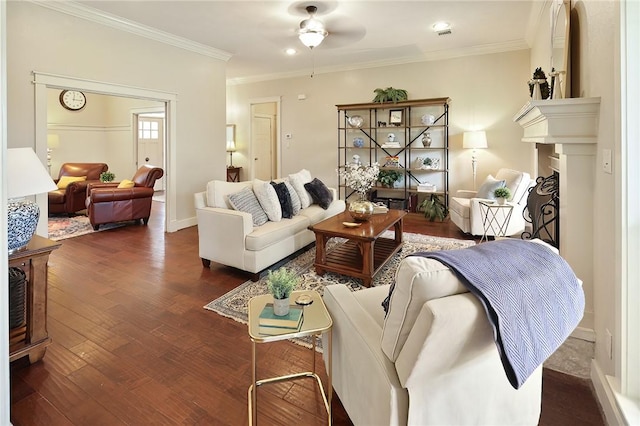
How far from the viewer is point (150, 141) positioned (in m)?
9.51

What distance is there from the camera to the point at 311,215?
4301mm

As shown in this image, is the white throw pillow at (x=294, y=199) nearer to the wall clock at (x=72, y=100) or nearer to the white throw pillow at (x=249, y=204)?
the white throw pillow at (x=249, y=204)

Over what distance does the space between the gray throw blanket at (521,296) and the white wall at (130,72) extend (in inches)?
178

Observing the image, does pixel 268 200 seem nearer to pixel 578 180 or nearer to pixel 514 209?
pixel 578 180

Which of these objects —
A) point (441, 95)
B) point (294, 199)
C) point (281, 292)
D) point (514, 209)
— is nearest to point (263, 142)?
point (441, 95)

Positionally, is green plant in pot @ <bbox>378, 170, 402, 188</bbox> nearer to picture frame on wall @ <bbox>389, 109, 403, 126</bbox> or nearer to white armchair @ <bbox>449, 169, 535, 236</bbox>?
picture frame on wall @ <bbox>389, 109, 403, 126</bbox>

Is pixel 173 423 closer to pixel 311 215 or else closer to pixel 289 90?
pixel 311 215

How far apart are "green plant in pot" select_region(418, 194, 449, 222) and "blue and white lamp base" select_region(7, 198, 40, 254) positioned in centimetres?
532

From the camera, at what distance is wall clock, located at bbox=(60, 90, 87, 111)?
822 cm

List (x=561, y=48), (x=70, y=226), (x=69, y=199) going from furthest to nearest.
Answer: (x=69, y=199), (x=70, y=226), (x=561, y=48)

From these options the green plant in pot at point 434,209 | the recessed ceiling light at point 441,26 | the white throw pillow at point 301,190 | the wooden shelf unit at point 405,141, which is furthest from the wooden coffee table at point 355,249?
the recessed ceiling light at point 441,26

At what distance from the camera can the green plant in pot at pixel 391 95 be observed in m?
6.32

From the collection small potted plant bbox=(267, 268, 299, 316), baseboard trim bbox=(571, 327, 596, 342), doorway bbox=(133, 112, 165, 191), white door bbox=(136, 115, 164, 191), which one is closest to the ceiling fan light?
small potted plant bbox=(267, 268, 299, 316)

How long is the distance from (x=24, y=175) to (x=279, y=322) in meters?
1.70
